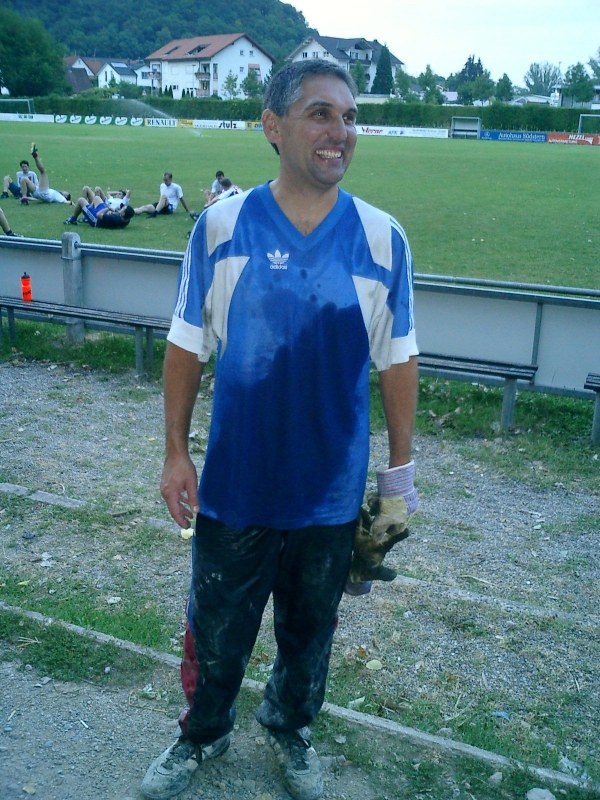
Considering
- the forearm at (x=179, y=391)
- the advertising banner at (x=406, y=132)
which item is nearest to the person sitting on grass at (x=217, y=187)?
the forearm at (x=179, y=391)

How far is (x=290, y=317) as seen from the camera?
2494 mm

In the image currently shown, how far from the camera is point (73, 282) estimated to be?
931 cm

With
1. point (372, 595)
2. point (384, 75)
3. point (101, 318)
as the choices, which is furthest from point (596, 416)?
point (384, 75)

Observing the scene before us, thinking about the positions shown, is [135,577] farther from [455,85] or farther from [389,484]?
[455,85]

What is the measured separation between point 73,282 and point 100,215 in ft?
29.9

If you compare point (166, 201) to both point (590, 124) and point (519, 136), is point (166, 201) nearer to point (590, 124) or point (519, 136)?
point (519, 136)

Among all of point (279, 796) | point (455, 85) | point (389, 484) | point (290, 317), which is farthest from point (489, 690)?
point (455, 85)

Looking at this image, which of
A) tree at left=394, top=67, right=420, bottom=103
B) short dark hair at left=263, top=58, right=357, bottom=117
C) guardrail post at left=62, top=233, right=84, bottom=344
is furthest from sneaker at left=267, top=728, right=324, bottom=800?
tree at left=394, top=67, right=420, bottom=103

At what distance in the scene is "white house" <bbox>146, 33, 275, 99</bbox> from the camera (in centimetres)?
13425

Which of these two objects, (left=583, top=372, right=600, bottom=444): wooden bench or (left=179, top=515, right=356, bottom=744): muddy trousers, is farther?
(left=583, top=372, right=600, bottom=444): wooden bench

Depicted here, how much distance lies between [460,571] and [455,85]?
17916 cm

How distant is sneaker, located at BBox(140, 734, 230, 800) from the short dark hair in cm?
218

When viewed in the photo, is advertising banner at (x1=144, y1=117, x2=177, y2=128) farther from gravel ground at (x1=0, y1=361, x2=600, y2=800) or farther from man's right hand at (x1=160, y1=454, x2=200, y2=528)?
man's right hand at (x1=160, y1=454, x2=200, y2=528)

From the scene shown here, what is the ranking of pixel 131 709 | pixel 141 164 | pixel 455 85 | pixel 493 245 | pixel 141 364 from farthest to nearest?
pixel 455 85 → pixel 141 164 → pixel 493 245 → pixel 141 364 → pixel 131 709
